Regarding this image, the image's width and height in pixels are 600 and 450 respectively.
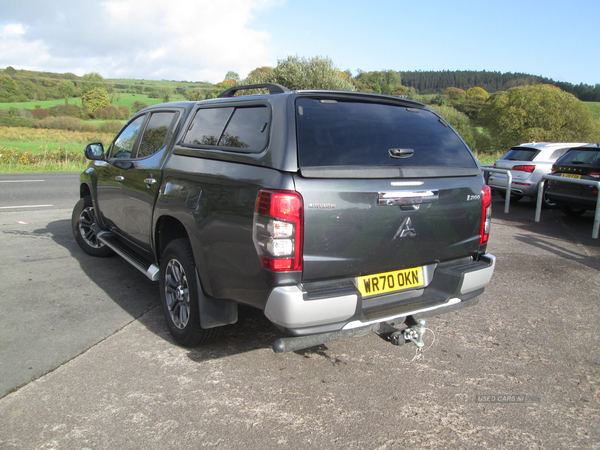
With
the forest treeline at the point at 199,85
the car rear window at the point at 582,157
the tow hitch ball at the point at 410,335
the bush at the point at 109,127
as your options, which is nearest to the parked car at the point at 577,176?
the car rear window at the point at 582,157

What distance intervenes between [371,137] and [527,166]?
978cm

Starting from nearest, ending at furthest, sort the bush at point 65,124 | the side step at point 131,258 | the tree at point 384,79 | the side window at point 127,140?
the side step at point 131,258 → the side window at point 127,140 → the bush at point 65,124 → the tree at point 384,79

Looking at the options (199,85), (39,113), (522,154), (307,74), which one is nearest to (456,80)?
(199,85)

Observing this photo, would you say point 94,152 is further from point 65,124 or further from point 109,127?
point 65,124

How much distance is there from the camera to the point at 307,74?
1312 inches

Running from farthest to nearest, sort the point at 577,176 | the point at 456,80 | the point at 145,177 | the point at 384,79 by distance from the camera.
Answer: the point at 456,80 < the point at 384,79 < the point at 577,176 < the point at 145,177

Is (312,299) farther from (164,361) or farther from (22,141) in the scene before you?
(22,141)

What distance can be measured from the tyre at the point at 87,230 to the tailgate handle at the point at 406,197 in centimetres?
434

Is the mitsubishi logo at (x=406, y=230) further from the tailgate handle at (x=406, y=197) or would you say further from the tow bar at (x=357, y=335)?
the tow bar at (x=357, y=335)

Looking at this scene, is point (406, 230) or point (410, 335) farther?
point (410, 335)

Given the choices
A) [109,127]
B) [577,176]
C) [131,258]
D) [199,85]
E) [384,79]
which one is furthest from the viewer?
[384,79]

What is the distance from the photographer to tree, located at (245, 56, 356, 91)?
108 feet

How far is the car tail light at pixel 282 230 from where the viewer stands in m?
2.47

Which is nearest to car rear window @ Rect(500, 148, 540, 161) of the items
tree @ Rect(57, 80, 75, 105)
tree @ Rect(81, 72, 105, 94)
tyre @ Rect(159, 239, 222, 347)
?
tyre @ Rect(159, 239, 222, 347)
